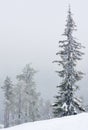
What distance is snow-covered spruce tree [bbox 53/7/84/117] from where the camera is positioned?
98.8ft

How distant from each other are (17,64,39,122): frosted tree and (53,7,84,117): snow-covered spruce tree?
20.8 m

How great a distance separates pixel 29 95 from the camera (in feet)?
172

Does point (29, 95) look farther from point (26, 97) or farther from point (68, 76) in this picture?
point (68, 76)

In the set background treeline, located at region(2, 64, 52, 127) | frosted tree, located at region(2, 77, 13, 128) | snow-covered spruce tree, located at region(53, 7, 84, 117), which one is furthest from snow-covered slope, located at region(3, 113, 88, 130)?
frosted tree, located at region(2, 77, 13, 128)

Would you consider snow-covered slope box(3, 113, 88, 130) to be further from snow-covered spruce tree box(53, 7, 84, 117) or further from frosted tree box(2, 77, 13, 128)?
frosted tree box(2, 77, 13, 128)

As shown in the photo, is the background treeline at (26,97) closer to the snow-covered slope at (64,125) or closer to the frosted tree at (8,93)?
the frosted tree at (8,93)

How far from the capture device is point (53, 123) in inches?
597

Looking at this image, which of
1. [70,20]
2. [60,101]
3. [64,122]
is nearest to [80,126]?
[64,122]

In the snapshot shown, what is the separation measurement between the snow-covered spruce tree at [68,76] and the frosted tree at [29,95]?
20.8 meters

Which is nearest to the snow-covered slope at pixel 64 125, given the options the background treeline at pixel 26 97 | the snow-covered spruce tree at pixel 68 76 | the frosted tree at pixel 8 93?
the snow-covered spruce tree at pixel 68 76

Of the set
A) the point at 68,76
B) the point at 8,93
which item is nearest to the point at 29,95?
the point at 8,93

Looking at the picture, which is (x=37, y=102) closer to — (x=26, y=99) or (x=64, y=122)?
(x=26, y=99)

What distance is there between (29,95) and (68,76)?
22162 mm

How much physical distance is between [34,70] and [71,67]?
71.6 ft
